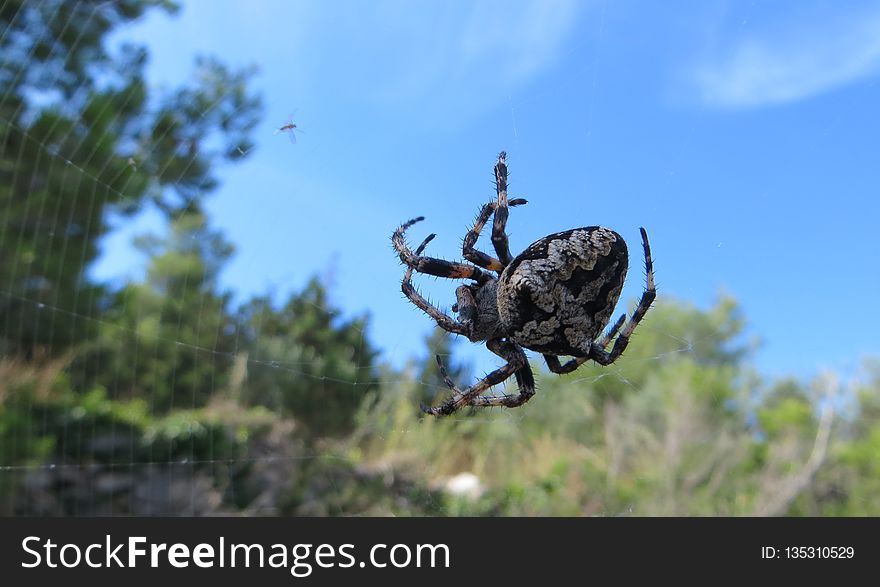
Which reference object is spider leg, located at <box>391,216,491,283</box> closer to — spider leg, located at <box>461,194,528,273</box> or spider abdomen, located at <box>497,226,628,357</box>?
spider leg, located at <box>461,194,528,273</box>

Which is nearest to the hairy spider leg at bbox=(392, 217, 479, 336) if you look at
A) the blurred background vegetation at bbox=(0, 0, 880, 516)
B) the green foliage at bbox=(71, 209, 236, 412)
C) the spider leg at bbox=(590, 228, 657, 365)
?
the spider leg at bbox=(590, 228, 657, 365)

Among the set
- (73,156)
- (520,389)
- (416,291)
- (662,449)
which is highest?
(73,156)

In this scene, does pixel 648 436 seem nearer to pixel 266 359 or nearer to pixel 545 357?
pixel 266 359

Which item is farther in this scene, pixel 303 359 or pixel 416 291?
pixel 303 359

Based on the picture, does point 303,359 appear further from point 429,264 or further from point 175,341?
point 429,264

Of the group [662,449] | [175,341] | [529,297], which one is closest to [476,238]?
[529,297]

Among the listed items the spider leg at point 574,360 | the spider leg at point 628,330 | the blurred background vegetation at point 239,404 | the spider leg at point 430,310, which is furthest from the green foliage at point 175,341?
the spider leg at point 628,330
